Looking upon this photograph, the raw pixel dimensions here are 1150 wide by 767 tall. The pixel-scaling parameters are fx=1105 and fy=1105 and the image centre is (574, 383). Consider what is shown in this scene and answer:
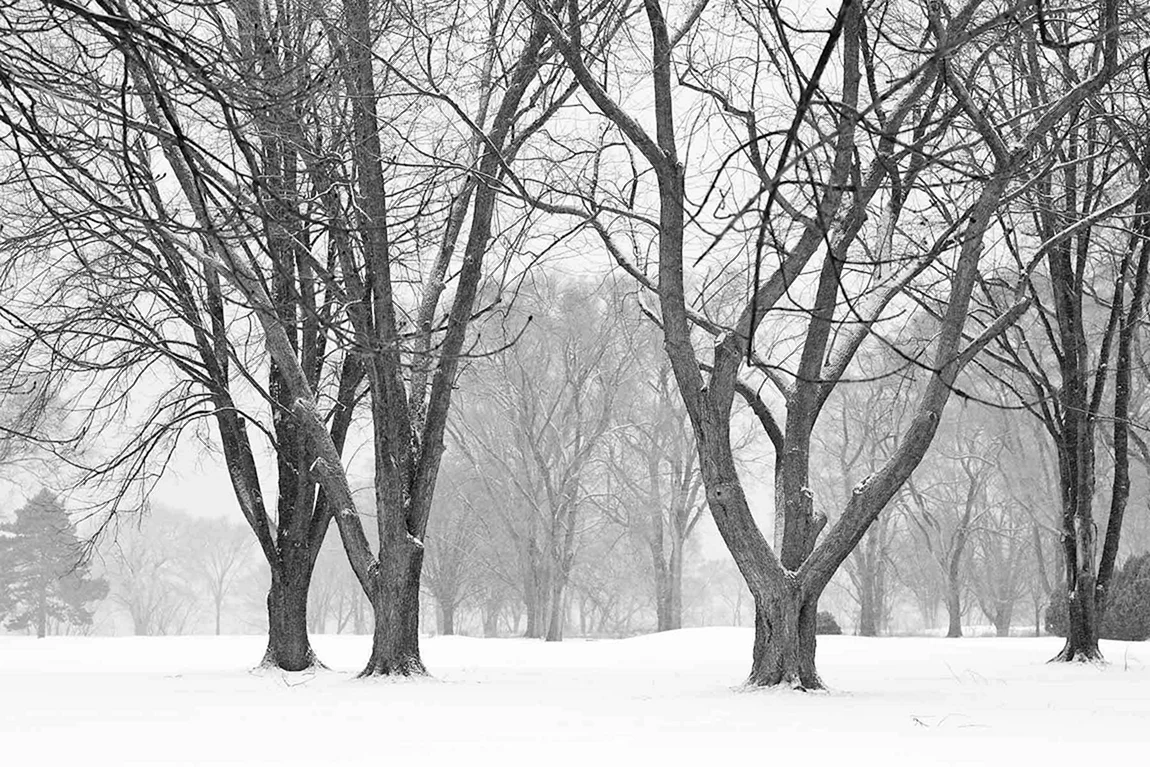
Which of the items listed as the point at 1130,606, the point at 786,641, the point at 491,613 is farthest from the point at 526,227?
the point at 491,613

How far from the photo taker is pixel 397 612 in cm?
859

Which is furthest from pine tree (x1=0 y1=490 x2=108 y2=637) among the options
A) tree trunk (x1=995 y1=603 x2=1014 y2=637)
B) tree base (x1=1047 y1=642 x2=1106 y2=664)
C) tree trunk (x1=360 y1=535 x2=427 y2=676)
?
tree base (x1=1047 y1=642 x2=1106 y2=664)

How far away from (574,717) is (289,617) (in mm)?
5053

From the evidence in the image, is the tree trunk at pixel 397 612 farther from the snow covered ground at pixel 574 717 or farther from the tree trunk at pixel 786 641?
the tree trunk at pixel 786 641

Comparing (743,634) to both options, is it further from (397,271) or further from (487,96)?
(487,96)

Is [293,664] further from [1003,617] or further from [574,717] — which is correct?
[1003,617]

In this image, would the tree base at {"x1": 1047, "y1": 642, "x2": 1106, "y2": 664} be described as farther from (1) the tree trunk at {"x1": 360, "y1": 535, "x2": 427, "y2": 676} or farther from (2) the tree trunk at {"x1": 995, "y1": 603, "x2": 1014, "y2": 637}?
(2) the tree trunk at {"x1": 995, "y1": 603, "x2": 1014, "y2": 637}

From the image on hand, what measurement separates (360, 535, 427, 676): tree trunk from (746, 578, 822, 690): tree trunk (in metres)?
2.77

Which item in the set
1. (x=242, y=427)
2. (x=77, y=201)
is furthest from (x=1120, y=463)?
(x=77, y=201)

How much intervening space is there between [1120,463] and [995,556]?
26.2 meters

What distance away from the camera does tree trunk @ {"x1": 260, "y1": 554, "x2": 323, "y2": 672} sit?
10125 mm

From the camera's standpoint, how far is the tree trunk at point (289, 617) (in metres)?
10.1

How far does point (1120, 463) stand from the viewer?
37.2 ft

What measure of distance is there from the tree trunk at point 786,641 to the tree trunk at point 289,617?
4717mm
